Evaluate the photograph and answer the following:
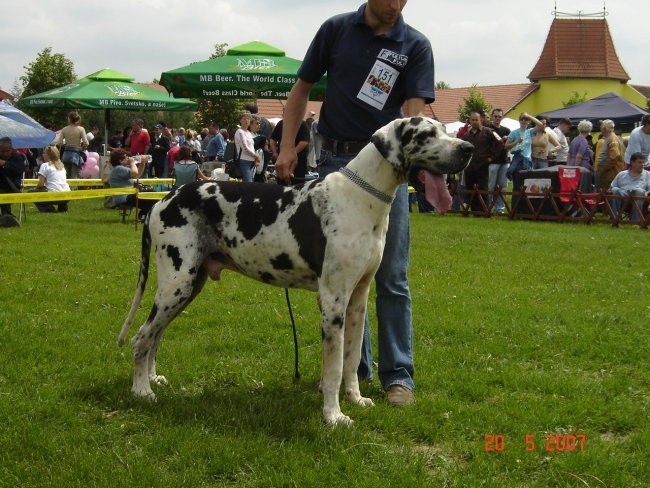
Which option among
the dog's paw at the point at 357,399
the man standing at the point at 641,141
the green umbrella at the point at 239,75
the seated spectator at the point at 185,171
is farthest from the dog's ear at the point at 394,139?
the man standing at the point at 641,141

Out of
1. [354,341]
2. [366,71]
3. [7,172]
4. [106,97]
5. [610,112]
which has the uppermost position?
[610,112]

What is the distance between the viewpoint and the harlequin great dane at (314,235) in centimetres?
452

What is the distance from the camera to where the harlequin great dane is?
452cm

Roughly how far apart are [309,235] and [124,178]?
11.6m

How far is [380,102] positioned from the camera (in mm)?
5055

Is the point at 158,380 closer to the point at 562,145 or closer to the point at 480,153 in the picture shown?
the point at 480,153

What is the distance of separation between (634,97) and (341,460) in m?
69.5

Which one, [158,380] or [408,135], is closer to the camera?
[408,135]

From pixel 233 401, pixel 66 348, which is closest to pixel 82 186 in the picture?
pixel 66 348

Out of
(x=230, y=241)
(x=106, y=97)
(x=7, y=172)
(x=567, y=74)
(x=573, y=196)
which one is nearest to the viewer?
(x=230, y=241)

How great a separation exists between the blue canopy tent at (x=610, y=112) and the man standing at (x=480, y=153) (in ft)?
26.8

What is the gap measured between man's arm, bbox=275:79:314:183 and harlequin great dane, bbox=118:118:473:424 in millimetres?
370

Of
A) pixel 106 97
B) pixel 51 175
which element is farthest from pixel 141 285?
pixel 106 97

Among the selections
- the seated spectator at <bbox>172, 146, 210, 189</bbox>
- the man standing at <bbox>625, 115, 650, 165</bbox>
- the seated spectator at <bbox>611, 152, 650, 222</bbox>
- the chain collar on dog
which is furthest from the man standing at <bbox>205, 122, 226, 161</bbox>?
the chain collar on dog
